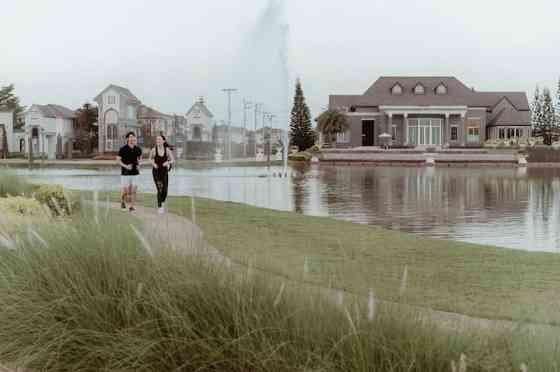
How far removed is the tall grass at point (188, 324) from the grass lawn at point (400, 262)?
1.14ft

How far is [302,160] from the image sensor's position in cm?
7575

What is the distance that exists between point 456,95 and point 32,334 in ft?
254

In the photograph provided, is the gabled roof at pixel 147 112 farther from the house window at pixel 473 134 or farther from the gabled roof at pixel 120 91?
the house window at pixel 473 134

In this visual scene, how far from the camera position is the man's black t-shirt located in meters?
16.2

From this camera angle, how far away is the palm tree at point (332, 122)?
7544cm

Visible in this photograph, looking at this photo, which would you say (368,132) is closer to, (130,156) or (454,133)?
(454,133)

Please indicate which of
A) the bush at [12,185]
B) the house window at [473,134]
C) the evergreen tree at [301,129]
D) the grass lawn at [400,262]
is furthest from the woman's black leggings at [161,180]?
the evergreen tree at [301,129]

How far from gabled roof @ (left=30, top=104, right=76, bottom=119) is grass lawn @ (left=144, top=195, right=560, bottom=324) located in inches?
2599

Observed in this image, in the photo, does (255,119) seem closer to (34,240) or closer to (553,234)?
(553,234)

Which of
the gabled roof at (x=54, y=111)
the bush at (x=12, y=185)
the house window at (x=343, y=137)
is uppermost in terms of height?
the gabled roof at (x=54, y=111)

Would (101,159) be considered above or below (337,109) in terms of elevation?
below

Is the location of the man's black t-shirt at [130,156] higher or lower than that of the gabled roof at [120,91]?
lower

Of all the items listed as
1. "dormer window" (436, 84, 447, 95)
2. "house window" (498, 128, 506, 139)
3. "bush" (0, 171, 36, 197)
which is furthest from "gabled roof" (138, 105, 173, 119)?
"bush" (0, 171, 36, 197)

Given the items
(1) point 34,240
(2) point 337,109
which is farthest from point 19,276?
(2) point 337,109
